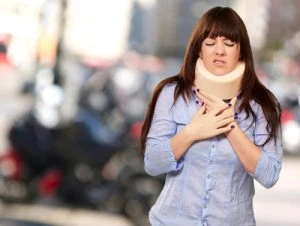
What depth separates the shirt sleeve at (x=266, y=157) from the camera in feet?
5.65

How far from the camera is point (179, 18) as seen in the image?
4781 millimetres

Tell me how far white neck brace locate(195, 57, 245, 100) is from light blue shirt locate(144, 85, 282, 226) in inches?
2.0

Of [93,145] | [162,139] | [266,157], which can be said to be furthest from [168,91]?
[93,145]

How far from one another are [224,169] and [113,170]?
136 inches

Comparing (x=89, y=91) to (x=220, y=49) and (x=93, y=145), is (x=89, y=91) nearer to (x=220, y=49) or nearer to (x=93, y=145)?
(x=93, y=145)

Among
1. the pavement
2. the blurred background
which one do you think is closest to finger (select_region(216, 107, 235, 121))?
the blurred background

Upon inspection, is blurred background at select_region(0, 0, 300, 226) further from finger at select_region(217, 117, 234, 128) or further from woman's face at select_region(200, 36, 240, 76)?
finger at select_region(217, 117, 234, 128)

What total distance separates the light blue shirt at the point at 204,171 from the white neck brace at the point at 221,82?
0.17 feet

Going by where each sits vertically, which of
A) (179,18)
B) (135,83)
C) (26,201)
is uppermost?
(179,18)

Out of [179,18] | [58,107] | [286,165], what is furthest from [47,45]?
[286,165]

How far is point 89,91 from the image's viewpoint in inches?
205

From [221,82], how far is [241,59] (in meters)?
0.11

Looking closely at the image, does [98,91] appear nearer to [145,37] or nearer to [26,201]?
[145,37]

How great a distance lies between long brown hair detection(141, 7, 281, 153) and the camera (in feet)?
5.81
